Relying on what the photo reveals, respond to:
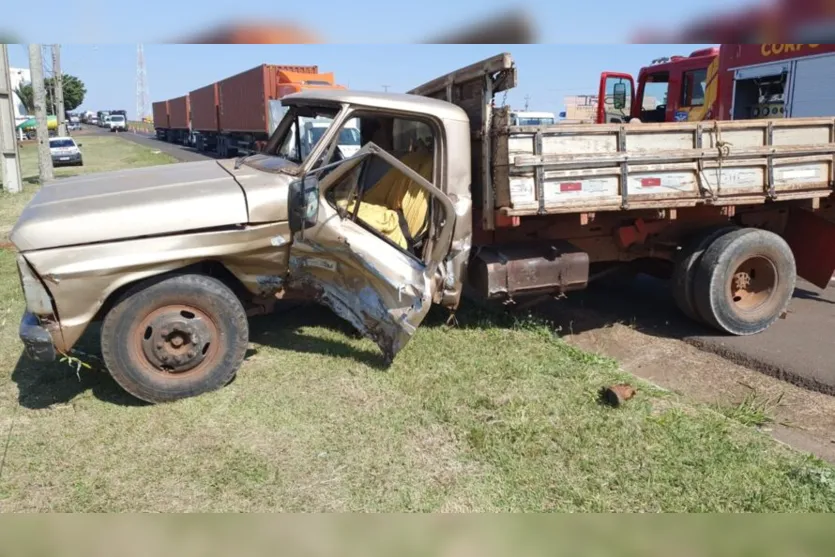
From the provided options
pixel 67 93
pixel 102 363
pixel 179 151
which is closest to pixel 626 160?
pixel 102 363

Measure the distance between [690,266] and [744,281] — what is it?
58cm

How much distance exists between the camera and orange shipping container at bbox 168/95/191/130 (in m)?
41.0

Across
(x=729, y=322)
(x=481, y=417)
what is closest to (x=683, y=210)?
(x=729, y=322)

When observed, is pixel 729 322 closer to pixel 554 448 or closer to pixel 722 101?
pixel 554 448

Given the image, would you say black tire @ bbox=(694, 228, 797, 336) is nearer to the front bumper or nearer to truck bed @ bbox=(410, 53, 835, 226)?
truck bed @ bbox=(410, 53, 835, 226)

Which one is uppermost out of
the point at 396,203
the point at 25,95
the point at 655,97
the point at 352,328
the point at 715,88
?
the point at 25,95

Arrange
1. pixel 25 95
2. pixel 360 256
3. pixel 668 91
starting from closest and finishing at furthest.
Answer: pixel 360 256, pixel 668 91, pixel 25 95

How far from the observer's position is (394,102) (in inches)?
203

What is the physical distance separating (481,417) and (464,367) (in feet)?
2.59

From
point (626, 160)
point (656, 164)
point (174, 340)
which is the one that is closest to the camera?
point (174, 340)

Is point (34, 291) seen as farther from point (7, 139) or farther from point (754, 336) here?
point (7, 139)

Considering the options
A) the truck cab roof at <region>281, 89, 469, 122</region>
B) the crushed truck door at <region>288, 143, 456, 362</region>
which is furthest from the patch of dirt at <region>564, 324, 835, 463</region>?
the truck cab roof at <region>281, 89, 469, 122</region>

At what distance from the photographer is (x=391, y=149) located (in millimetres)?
6398

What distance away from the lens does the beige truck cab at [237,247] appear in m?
4.28
